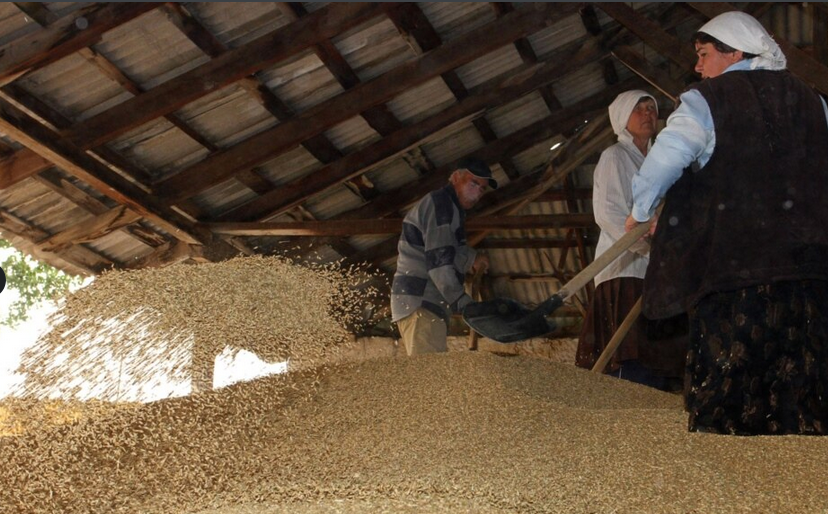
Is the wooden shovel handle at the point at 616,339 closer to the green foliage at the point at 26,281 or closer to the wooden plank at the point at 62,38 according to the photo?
the wooden plank at the point at 62,38

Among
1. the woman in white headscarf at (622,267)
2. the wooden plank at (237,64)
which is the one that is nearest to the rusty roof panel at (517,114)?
the wooden plank at (237,64)

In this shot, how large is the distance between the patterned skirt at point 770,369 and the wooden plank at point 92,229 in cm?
433

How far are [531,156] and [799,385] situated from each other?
5.37 metres

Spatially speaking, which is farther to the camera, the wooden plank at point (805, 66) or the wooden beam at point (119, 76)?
the wooden plank at point (805, 66)

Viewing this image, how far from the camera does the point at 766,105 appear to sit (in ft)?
8.14

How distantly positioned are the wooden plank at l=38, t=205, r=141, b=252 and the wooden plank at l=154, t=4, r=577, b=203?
0.87 feet

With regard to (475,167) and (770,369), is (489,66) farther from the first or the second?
(770,369)

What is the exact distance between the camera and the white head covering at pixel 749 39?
8.33ft

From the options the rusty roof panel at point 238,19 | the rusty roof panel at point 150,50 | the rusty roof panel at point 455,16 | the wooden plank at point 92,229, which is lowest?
the wooden plank at point 92,229

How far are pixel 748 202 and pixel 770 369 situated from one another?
0.42 meters

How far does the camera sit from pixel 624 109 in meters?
4.08

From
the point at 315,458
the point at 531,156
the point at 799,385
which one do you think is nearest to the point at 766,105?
the point at 799,385

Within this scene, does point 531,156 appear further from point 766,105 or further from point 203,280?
point 766,105

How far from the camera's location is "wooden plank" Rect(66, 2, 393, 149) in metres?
4.92
